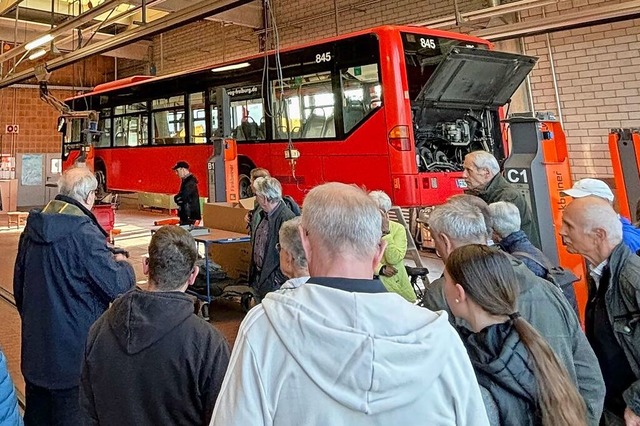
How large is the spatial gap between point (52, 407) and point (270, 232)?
1.87m

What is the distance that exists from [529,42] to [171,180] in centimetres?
749

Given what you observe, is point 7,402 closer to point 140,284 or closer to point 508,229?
point 508,229

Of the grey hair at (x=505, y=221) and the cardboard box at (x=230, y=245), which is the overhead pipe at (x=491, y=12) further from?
the grey hair at (x=505, y=221)

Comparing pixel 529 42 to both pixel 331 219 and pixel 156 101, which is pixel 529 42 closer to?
pixel 156 101

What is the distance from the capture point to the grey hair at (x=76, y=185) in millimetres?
2359

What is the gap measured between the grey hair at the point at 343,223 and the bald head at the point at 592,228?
1.27m

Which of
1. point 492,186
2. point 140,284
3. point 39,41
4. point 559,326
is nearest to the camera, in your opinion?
point 559,326


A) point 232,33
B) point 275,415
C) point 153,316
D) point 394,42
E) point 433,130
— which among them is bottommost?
point 275,415

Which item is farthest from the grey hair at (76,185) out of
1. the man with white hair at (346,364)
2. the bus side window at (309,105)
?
the bus side window at (309,105)

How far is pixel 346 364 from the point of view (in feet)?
2.73

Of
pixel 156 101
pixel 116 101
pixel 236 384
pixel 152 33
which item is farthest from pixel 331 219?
pixel 116 101

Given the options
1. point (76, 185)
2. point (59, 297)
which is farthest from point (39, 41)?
point (59, 297)

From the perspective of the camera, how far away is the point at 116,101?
35.5ft


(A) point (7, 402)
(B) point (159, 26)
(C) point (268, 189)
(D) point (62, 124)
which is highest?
(D) point (62, 124)
